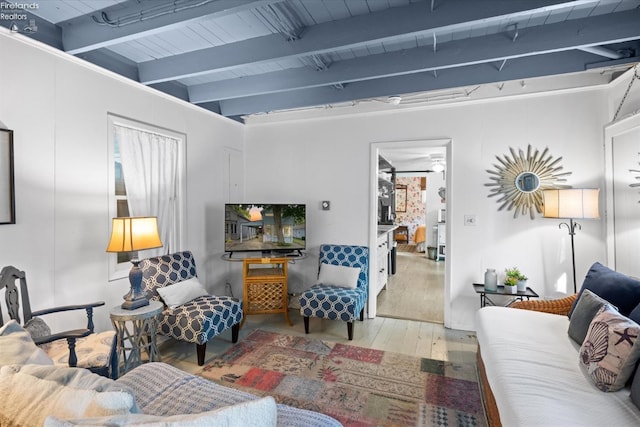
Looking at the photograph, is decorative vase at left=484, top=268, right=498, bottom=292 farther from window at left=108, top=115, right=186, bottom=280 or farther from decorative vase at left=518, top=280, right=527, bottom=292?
window at left=108, top=115, right=186, bottom=280

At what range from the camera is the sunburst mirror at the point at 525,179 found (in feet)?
10.5

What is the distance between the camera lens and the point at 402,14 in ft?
6.60

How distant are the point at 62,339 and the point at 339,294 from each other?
2.25 m

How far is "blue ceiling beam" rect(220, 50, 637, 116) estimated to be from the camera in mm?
2667

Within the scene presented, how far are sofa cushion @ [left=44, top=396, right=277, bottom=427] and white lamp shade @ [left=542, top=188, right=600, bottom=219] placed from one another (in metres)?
3.04

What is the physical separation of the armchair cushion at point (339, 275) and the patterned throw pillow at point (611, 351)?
2132 mm

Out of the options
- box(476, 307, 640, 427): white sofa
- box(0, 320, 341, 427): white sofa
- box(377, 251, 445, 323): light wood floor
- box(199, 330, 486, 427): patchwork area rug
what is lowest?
box(199, 330, 486, 427): patchwork area rug

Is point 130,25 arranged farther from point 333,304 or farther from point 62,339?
point 333,304

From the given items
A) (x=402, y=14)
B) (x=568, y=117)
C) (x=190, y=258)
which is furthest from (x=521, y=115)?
(x=190, y=258)

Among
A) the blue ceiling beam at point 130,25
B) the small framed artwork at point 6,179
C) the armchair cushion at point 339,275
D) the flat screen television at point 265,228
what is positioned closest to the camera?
the blue ceiling beam at point 130,25

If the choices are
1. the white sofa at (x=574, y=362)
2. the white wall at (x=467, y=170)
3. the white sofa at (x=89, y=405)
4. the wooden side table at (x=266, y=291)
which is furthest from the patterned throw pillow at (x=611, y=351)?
the wooden side table at (x=266, y=291)

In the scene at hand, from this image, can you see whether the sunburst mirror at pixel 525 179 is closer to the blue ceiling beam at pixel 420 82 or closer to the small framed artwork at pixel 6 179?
the blue ceiling beam at pixel 420 82

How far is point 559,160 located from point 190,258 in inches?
156

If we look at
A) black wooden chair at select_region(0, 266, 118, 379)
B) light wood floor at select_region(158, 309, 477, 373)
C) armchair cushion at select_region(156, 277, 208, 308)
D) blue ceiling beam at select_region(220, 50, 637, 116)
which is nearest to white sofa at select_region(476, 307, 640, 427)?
light wood floor at select_region(158, 309, 477, 373)
